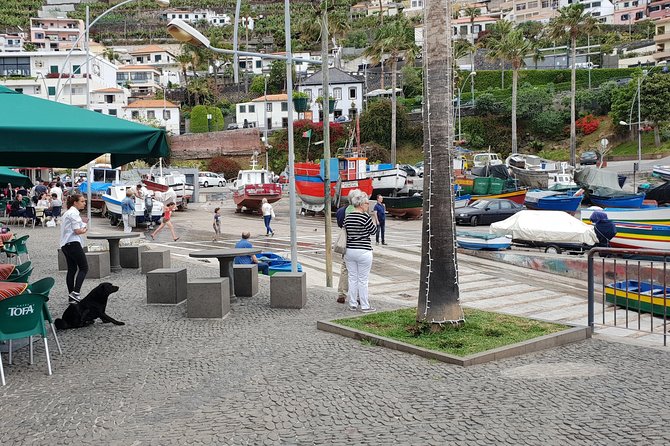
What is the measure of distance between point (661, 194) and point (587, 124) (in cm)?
3653

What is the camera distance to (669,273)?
1551cm

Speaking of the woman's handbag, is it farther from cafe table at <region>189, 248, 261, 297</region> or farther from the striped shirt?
cafe table at <region>189, 248, 261, 297</region>

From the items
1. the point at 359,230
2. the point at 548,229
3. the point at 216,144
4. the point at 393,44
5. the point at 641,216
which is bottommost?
the point at 548,229

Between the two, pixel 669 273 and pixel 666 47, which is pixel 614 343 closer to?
pixel 669 273

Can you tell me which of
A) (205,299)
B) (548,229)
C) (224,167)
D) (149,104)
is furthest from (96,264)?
(149,104)

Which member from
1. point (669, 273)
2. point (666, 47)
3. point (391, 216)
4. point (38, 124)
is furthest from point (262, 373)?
point (666, 47)

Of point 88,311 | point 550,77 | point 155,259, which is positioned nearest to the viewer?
point 88,311

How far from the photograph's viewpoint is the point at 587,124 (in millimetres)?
78562

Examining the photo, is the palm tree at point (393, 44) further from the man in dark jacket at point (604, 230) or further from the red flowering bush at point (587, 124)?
the man in dark jacket at point (604, 230)

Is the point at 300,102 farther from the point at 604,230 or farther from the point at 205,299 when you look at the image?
the point at 205,299

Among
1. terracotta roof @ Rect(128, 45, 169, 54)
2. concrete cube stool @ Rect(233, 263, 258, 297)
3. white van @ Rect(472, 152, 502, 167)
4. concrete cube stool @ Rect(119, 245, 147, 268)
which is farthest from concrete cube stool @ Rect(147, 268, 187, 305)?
terracotta roof @ Rect(128, 45, 169, 54)

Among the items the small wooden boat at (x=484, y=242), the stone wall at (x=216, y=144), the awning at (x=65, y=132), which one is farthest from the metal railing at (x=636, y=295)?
the stone wall at (x=216, y=144)

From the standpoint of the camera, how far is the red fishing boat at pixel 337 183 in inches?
1698

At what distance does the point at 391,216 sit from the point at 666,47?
70.1m
